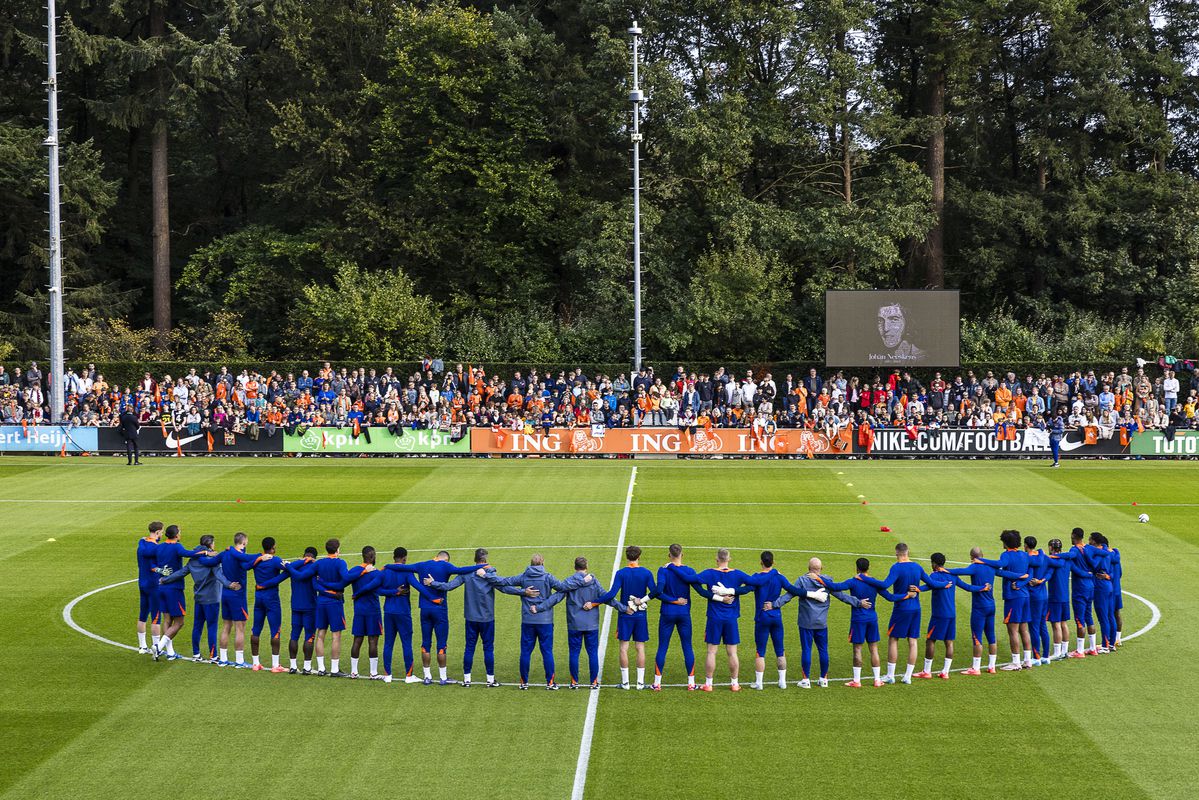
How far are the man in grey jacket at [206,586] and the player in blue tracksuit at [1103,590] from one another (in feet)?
37.0

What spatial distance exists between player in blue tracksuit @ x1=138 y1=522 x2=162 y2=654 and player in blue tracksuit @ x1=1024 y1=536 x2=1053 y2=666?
11.4m

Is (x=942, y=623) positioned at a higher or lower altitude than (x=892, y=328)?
lower

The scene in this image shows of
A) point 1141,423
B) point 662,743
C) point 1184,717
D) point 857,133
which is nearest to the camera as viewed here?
point 662,743

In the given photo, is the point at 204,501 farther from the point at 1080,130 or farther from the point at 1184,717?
the point at 1080,130

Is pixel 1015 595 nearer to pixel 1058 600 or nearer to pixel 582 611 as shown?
pixel 1058 600

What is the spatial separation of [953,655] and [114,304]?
50097mm

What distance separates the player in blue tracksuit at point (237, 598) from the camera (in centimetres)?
1566

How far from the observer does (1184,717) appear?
13484 mm

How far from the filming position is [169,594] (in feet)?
52.4

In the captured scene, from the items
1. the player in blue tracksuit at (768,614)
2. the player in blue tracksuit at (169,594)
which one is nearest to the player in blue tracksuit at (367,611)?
the player in blue tracksuit at (169,594)

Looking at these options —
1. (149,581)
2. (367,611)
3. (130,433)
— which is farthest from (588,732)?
(130,433)

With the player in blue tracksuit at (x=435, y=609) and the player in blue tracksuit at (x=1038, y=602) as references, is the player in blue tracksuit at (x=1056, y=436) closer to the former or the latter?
the player in blue tracksuit at (x=1038, y=602)

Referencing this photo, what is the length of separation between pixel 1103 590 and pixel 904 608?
10.6ft

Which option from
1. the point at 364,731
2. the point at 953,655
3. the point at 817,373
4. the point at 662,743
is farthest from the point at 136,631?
the point at 817,373
